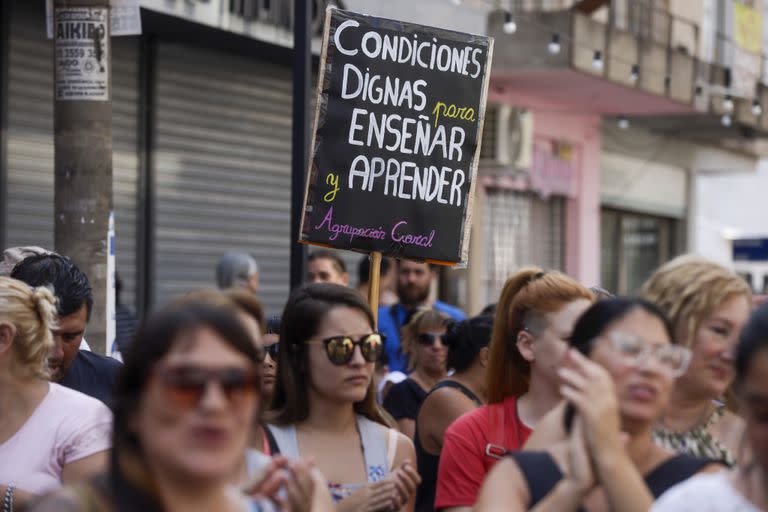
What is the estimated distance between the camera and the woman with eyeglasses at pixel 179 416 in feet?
9.10

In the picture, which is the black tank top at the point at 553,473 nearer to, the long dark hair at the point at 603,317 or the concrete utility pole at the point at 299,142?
the long dark hair at the point at 603,317

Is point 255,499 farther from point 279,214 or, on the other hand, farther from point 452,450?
point 279,214

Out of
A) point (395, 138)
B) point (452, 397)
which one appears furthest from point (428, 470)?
point (395, 138)

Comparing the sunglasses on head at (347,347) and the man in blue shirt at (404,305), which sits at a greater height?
the sunglasses on head at (347,347)

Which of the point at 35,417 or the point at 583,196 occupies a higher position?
the point at 583,196

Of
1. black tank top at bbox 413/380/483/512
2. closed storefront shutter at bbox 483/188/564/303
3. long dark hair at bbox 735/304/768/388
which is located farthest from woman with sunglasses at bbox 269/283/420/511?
closed storefront shutter at bbox 483/188/564/303

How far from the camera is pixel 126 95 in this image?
13.1 meters

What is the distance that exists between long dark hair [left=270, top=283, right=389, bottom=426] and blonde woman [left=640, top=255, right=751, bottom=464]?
108 cm

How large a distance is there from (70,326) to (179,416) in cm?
275

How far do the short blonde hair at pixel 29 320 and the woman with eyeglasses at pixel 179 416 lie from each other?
6.02 ft

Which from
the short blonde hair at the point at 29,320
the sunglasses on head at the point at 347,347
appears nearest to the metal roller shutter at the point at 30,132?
the short blonde hair at the point at 29,320

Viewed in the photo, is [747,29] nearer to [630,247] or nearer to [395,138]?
[630,247]

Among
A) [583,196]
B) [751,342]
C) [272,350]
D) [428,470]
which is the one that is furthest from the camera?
[583,196]

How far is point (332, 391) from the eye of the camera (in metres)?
4.79
